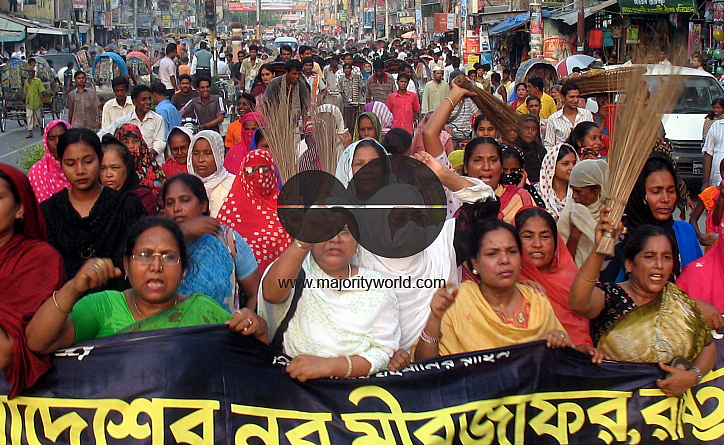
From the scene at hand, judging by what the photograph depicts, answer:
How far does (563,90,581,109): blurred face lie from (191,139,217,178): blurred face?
3.91m

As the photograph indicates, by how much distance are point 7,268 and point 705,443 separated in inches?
106

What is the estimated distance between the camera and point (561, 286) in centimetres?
341

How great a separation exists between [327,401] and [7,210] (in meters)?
1.34

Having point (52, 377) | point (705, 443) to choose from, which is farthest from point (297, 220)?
point (705, 443)

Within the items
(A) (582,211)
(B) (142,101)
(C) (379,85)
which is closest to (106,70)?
(C) (379,85)

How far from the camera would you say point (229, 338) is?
2.84 metres

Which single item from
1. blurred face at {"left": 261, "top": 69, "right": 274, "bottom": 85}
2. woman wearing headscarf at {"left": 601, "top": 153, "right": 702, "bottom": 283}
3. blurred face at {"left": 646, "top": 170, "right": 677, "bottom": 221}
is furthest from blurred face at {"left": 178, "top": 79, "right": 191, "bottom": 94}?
blurred face at {"left": 646, "top": 170, "right": 677, "bottom": 221}

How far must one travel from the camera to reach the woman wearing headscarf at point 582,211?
4.11m

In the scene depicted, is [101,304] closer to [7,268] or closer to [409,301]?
[7,268]

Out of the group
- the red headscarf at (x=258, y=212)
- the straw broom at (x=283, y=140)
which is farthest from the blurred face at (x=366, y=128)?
the red headscarf at (x=258, y=212)

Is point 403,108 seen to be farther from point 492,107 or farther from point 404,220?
point 404,220

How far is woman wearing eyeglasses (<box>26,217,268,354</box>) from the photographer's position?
2807 mm

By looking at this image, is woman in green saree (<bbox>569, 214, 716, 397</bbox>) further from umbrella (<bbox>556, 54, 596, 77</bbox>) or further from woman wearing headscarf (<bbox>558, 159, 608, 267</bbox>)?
umbrella (<bbox>556, 54, 596, 77</bbox>)

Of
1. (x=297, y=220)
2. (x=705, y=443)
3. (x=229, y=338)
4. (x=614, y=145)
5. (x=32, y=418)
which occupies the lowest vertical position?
(x=705, y=443)
